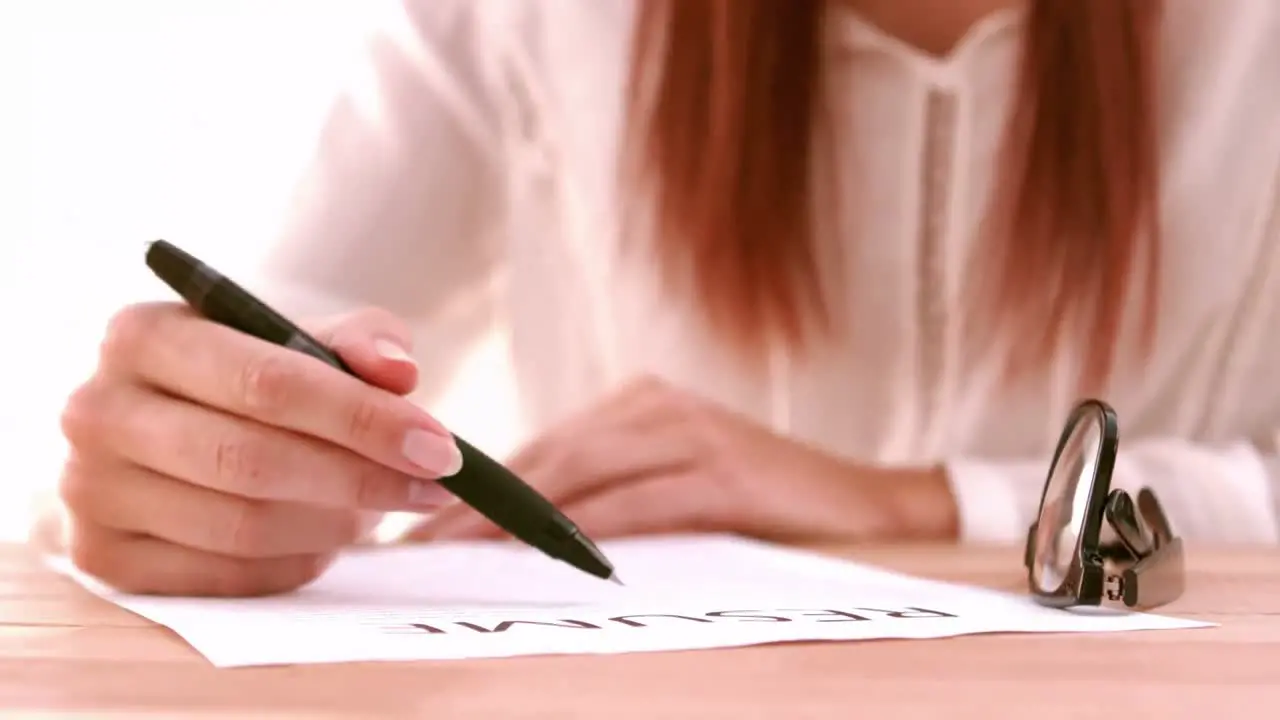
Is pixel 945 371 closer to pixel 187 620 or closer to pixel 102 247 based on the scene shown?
pixel 187 620

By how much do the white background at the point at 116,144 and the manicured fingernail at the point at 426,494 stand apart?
558 mm

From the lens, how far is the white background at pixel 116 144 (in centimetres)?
98

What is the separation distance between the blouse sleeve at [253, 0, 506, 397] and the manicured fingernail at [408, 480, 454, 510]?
0.44 m

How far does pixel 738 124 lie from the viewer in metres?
0.78

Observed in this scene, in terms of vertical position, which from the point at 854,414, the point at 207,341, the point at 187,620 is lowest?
the point at 187,620

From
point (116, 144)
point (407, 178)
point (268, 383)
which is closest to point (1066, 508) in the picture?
point (268, 383)

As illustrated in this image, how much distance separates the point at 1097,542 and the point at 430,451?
0.23 m

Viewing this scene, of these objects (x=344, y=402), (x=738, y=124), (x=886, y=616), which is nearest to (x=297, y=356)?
(x=344, y=402)

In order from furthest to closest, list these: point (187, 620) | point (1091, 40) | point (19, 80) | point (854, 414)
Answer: point (19, 80) < point (854, 414) < point (1091, 40) < point (187, 620)

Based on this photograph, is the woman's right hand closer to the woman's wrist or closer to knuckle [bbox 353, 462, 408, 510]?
knuckle [bbox 353, 462, 408, 510]

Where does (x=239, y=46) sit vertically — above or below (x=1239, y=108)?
above

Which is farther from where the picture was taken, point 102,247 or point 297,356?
point 102,247

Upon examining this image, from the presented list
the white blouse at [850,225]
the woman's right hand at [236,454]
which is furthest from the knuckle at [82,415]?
the white blouse at [850,225]

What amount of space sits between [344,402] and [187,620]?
0.09m
